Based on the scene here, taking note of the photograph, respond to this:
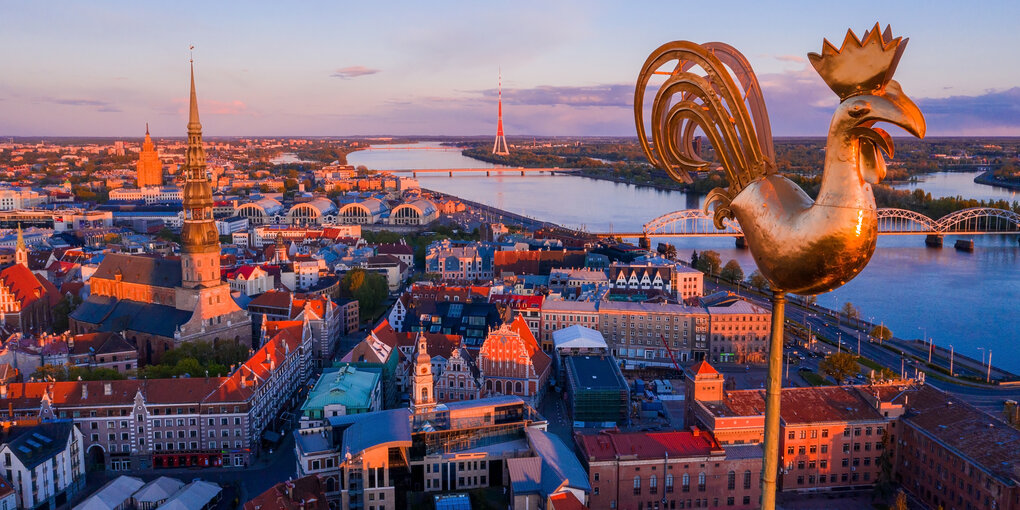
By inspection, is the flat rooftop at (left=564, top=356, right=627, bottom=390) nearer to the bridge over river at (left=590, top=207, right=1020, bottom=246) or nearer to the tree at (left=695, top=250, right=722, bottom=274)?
the tree at (left=695, top=250, right=722, bottom=274)

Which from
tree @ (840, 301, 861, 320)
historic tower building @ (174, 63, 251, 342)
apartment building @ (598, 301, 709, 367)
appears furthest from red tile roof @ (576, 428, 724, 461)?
tree @ (840, 301, 861, 320)

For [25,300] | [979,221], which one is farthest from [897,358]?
[979,221]

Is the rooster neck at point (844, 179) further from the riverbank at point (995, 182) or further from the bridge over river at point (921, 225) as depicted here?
the riverbank at point (995, 182)

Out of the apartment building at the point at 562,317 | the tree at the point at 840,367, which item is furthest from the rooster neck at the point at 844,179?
the apartment building at the point at 562,317

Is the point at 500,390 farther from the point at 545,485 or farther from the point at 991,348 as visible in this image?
the point at 991,348

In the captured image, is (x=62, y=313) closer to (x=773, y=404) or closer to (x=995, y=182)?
(x=773, y=404)

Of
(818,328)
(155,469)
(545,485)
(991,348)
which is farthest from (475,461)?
(991,348)
